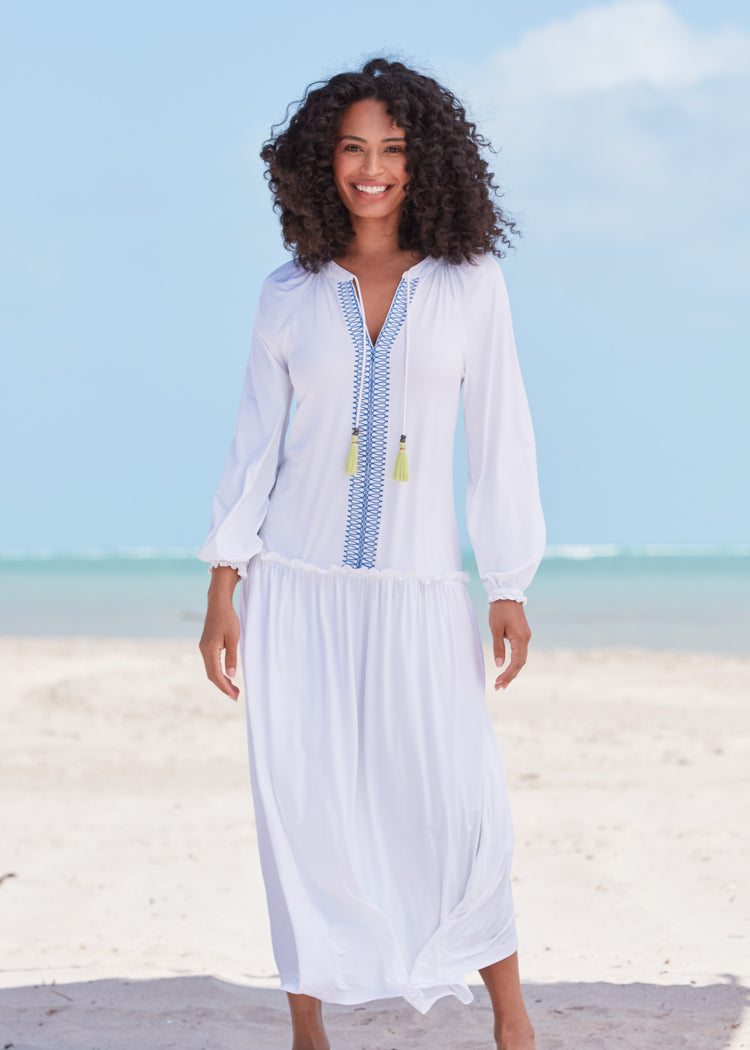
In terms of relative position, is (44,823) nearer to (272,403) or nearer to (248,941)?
(248,941)

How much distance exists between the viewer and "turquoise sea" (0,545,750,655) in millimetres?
16016

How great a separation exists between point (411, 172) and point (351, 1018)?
2.25m

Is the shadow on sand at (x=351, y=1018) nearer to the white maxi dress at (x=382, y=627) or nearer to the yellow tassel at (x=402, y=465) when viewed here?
the white maxi dress at (x=382, y=627)

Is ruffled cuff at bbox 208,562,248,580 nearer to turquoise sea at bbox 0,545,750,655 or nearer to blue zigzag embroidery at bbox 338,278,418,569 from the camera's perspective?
blue zigzag embroidery at bbox 338,278,418,569

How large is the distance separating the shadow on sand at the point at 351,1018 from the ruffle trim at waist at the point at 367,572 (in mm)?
1253

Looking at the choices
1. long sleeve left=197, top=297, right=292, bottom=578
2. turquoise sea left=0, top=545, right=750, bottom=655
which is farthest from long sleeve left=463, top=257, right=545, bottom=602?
turquoise sea left=0, top=545, right=750, bottom=655

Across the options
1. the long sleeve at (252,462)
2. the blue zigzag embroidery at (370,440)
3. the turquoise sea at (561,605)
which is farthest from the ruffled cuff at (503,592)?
the turquoise sea at (561,605)

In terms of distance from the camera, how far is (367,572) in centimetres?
249

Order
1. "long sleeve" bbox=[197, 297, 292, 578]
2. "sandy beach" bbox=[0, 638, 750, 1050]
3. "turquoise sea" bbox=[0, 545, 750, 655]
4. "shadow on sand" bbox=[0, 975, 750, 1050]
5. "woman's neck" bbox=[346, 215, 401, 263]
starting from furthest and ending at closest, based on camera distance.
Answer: "turquoise sea" bbox=[0, 545, 750, 655] → "sandy beach" bbox=[0, 638, 750, 1050] → "shadow on sand" bbox=[0, 975, 750, 1050] → "woman's neck" bbox=[346, 215, 401, 263] → "long sleeve" bbox=[197, 297, 292, 578]

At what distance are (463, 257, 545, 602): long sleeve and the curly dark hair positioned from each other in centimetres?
14

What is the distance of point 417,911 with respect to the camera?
245cm

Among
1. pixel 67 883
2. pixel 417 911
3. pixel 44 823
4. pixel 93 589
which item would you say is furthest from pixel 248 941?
pixel 93 589

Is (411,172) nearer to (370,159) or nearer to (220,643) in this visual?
(370,159)

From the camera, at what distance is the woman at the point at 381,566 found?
96.0 inches
